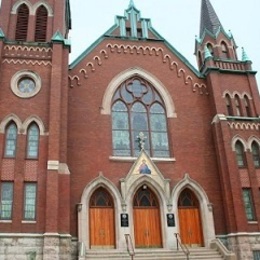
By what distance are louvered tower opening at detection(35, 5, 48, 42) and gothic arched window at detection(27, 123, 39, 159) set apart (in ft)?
19.0

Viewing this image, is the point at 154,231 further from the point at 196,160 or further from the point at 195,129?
the point at 195,129

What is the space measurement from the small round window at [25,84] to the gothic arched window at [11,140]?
68.6 inches

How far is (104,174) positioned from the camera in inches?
808

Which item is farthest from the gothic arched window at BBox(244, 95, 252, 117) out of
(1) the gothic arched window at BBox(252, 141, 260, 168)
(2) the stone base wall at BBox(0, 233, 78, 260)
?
(2) the stone base wall at BBox(0, 233, 78, 260)

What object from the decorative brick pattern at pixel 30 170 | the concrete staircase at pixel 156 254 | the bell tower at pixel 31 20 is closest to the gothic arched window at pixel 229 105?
the concrete staircase at pixel 156 254

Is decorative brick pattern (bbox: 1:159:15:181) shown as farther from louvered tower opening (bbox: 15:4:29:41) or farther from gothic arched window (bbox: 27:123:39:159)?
louvered tower opening (bbox: 15:4:29:41)

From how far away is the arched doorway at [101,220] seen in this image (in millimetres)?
19453

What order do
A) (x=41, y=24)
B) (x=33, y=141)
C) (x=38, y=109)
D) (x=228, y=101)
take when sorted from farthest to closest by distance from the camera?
(x=228, y=101), (x=41, y=24), (x=38, y=109), (x=33, y=141)

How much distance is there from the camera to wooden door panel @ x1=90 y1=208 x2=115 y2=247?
19422mm

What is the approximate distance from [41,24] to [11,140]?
25.2 ft

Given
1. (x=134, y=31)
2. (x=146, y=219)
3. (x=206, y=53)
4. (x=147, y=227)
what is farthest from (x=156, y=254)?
(x=134, y=31)

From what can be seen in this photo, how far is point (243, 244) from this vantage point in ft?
63.8

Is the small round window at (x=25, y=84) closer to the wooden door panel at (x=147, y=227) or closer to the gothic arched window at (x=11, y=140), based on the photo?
the gothic arched window at (x=11, y=140)

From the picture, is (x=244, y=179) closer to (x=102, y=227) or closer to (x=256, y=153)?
(x=256, y=153)
